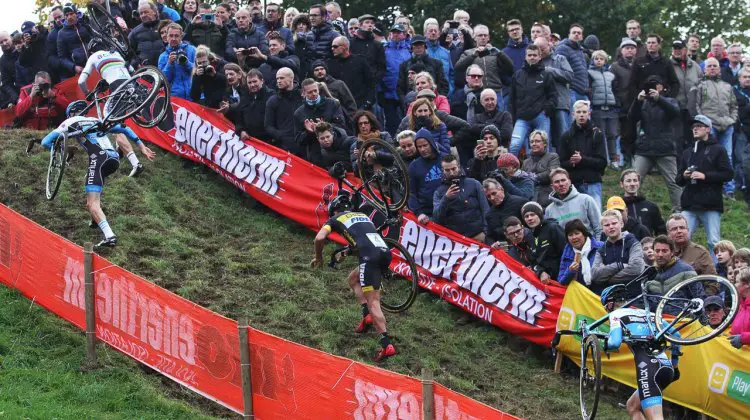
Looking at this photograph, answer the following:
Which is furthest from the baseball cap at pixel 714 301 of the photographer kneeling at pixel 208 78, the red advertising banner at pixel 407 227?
the photographer kneeling at pixel 208 78

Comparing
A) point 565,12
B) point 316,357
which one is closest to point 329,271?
point 316,357

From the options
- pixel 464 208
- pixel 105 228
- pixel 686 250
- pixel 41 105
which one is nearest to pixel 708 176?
pixel 686 250

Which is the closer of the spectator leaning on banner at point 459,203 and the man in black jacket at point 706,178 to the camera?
the spectator leaning on banner at point 459,203

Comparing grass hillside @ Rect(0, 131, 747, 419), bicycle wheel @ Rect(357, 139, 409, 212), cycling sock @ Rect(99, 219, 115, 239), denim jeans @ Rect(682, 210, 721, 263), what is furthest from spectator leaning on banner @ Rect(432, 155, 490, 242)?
cycling sock @ Rect(99, 219, 115, 239)

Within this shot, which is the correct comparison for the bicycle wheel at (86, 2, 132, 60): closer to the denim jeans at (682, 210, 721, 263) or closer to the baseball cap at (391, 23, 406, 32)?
the baseball cap at (391, 23, 406, 32)

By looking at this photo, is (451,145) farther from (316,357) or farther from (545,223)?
(316,357)

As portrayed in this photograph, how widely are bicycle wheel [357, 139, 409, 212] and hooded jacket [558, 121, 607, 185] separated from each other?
3.74 m

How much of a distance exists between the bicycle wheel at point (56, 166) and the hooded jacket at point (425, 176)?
15.6 feet

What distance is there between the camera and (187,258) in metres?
15.7

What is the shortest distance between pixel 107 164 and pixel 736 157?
10.8 m

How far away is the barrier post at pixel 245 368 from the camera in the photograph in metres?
11.0

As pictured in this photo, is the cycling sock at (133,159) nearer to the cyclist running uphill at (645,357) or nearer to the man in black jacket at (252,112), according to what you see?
the man in black jacket at (252,112)

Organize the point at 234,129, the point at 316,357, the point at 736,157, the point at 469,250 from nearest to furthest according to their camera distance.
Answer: the point at 316,357, the point at 469,250, the point at 234,129, the point at 736,157

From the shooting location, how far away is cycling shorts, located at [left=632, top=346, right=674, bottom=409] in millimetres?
10820
